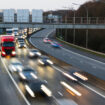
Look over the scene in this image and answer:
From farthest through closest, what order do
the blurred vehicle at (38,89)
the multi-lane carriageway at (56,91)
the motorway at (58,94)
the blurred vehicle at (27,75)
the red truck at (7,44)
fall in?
the red truck at (7,44) < the blurred vehicle at (27,75) < the blurred vehicle at (38,89) < the multi-lane carriageway at (56,91) < the motorway at (58,94)

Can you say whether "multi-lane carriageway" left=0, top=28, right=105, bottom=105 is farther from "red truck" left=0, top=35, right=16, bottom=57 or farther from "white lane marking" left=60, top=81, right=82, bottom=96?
"red truck" left=0, top=35, right=16, bottom=57

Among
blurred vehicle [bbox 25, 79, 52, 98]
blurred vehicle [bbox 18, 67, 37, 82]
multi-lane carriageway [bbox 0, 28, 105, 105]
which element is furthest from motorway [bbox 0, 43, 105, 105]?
blurred vehicle [bbox 18, 67, 37, 82]

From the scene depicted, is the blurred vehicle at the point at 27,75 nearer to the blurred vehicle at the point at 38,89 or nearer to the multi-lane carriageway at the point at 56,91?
Answer: the multi-lane carriageway at the point at 56,91

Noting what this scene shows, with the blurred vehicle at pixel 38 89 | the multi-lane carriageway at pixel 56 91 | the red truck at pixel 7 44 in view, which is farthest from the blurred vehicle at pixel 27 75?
the red truck at pixel 7 44

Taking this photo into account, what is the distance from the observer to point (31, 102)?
80.4ft

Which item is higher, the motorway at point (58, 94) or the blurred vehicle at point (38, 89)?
the blurred vehicle at point (38, 89)

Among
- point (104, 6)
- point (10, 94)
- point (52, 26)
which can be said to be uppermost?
point (104, 6)

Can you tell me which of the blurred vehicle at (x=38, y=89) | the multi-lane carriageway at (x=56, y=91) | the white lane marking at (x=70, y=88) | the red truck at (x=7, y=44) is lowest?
the multi-lane carriageway at (x=56, y=91)

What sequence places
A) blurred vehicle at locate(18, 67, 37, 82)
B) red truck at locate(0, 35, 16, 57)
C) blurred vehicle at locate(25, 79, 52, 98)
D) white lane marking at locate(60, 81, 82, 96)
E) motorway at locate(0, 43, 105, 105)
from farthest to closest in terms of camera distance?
red truck at locate(0, 35, 16, 57), blurred vehicle at locate(18, 67, 37, 82), white lane marking at locate(60, 81, 82, 96), blurred vehicle at locate(25, 79, 52, 98), motorway at locate(0, 43, 105, 105)

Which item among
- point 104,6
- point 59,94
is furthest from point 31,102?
point 104,6

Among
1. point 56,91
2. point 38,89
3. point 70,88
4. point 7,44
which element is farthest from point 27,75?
point 7,44

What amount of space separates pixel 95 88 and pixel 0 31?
4849 inches

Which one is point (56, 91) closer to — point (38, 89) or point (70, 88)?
point (70, 88)

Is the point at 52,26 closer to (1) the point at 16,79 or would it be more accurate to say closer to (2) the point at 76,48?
(2) the point at 76,48
